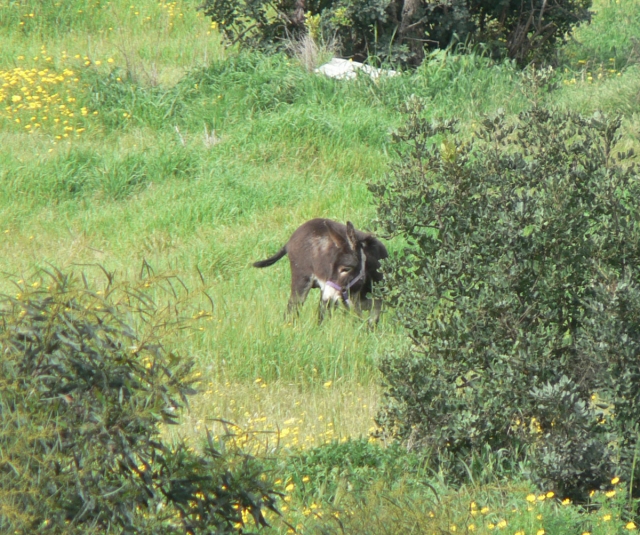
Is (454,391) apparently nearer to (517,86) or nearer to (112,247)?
(112,247)

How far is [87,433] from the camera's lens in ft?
10.3

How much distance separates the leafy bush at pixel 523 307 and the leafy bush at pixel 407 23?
858 centimetres

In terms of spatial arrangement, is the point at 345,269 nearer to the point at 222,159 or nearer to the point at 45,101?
the point at 222,159

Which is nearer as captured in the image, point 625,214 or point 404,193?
point 625,214

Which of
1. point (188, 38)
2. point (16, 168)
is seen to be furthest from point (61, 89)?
point (188, 38)

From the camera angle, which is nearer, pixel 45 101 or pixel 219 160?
pixel 219 160

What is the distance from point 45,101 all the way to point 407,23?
5.13m

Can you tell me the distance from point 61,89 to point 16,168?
215 cm

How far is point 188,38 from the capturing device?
1653 cm

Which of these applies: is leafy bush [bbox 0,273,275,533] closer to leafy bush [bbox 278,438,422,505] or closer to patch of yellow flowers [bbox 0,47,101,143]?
leafy bush [bbox 278,438,422,505]

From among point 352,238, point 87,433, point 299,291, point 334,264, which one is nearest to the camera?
point 87,433

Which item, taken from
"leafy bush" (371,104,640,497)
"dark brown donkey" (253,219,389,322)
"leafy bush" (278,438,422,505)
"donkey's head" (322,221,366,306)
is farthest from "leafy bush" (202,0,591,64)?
"leafy bush" (278,438,422,505)

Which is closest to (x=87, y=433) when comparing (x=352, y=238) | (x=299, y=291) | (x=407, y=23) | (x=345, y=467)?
(x=345, y=467)

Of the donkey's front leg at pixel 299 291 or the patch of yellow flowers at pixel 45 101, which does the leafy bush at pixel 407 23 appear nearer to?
the patch of yellow flowers at pixel 45 101
